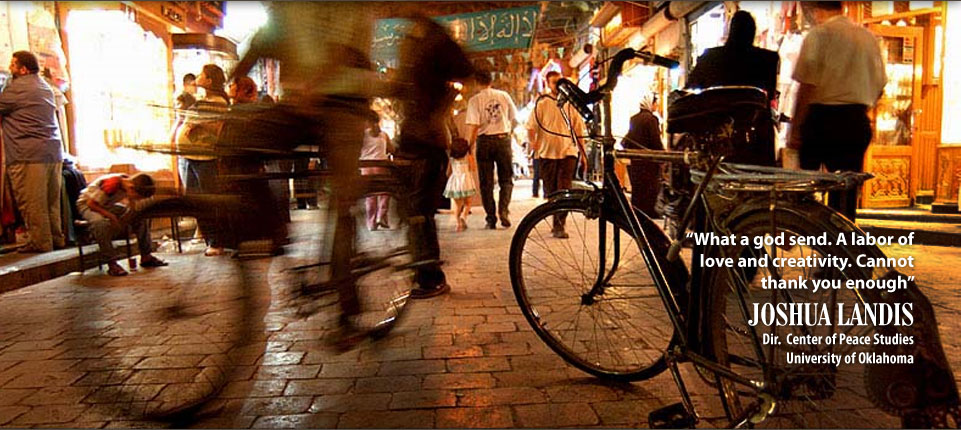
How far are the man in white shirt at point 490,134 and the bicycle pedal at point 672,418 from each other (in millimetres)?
5847

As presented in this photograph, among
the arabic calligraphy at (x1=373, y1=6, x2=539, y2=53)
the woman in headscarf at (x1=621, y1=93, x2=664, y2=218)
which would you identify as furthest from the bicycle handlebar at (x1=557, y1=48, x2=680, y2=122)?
the arabic calligraphy at (x1=373, y1=6, x2=539, y2=53)

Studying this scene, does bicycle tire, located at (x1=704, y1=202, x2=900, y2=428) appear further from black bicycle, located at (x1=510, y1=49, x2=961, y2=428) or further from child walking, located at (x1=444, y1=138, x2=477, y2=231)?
child walking, located at (x1=444, y1=138, x2=477, y2=231)

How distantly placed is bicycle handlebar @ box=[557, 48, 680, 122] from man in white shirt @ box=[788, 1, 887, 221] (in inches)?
80.9

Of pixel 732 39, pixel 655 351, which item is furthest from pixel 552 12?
pixel 655 351

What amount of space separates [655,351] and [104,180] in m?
3.74

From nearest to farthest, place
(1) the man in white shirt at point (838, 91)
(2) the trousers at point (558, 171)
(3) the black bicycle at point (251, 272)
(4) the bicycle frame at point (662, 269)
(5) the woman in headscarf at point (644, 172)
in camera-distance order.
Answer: (4) the bicycle frame at point (662, 269) → (3) the black bicycle at point (251, 272) → (1) the man in white shirt at point (838, 91) → (5) the woman in headscarf at point (644, 172) → (2) the trousers at point (558, 171)

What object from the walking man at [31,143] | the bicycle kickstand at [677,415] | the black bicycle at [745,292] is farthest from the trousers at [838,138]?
the walking man at [31,143]

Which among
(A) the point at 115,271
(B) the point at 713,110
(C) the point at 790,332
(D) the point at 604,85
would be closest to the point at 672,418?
(C) the point at 790,332

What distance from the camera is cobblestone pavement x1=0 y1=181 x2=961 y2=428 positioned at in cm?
243

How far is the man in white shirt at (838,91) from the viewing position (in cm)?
391

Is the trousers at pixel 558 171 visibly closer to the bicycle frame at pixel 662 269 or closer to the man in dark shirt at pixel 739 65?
the man in dark shirt at pixel 739 65

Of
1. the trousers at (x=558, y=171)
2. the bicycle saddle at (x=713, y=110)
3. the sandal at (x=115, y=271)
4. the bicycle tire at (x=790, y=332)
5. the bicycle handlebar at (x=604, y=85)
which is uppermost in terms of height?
the bicycle handlebar at (x=604, y=85)

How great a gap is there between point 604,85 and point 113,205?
3110mm

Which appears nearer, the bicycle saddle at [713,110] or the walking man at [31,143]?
the bicycle saddle at [713,110]
